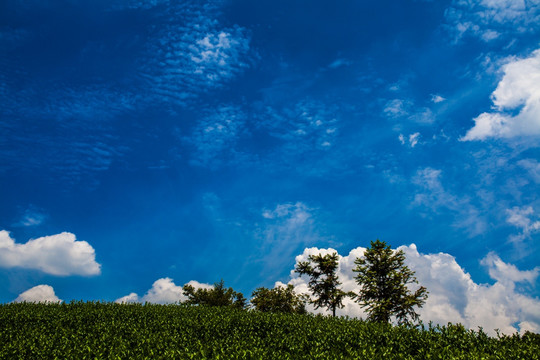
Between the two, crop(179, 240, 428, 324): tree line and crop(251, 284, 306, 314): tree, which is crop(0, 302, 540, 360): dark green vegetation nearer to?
crop(179, 240, 428, 324): tree line

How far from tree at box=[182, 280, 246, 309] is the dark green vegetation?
39995 mm

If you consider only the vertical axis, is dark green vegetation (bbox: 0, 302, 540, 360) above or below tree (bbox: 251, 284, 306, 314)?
below

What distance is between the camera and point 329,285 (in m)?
42.6

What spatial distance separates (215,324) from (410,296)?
22.9 meters

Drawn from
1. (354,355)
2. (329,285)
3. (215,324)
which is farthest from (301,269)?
(354,355)

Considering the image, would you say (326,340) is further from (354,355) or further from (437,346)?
(437,346)

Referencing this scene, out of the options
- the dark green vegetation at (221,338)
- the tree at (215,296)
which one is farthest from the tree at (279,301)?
the dark green vegetation at (221,338)

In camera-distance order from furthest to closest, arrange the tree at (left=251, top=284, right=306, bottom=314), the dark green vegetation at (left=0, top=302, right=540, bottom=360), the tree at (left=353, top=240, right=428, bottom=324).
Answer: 1. the tree at (left=251, top=284, right=306, bottom=314)
2. the tree at (left=353, top=240, right=428, bottom=324)
3. the dark green vegetation at (left=0, top=302, right=540, bottom=360)

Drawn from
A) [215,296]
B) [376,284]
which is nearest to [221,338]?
[376,284]

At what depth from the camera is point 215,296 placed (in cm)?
6431

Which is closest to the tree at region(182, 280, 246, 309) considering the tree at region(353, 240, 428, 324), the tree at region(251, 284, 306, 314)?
the tree at region(251, 284, 306, 314)

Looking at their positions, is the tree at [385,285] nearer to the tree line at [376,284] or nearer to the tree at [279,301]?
the tree line at [376,284]

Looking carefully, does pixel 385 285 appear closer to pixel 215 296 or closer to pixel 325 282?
pixel 325 282

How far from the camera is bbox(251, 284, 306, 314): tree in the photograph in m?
55.1
